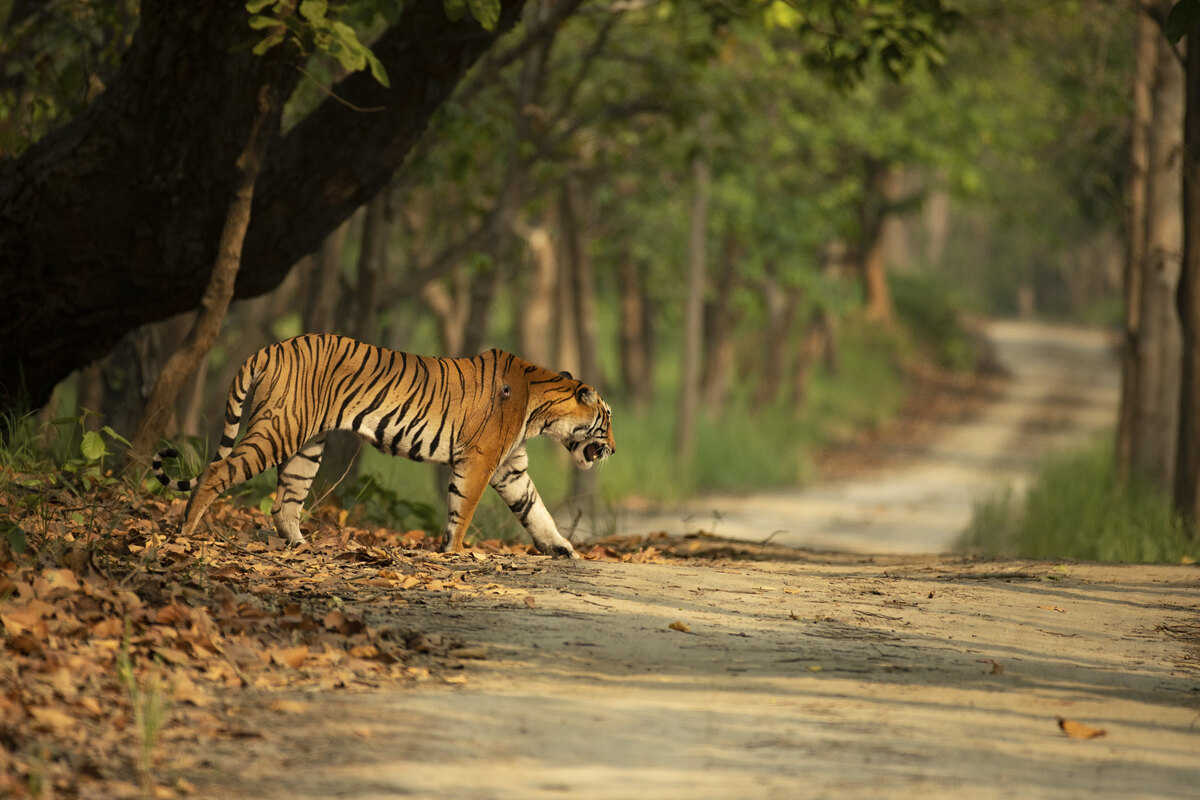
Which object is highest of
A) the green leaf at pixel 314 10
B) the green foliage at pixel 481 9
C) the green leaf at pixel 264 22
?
the green foliage at pixel 481 9

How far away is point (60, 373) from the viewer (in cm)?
938

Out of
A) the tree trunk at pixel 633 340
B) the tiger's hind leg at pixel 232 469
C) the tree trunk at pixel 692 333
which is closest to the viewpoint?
the tiger's hind leg at pixel 232 469

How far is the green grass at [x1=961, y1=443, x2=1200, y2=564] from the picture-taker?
12320mm

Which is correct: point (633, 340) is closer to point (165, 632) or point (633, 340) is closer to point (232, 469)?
point (232, 469)

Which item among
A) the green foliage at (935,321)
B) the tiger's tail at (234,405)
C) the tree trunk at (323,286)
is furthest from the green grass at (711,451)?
the green foliage at (935,321)

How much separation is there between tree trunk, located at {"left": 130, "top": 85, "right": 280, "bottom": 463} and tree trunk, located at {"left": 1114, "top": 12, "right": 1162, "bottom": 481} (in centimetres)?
1116

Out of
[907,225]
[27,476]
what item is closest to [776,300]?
[27,476]

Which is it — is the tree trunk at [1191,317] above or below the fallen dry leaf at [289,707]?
above

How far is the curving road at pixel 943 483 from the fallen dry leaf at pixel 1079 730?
4.92 metres

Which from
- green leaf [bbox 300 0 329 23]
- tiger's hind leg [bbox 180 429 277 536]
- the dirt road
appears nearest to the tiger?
tiger's hind leg [bbox 180 429 277 536]

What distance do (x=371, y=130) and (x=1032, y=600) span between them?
16.3ft

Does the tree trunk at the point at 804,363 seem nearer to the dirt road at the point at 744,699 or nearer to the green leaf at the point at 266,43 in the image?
the dirt road at the point at 744,699

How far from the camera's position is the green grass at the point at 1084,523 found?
12.3 meters

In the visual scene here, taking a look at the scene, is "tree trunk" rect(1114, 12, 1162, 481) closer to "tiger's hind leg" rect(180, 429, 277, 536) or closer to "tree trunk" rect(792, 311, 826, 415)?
"tree trunk" rect(792, 311, 826, 415)
